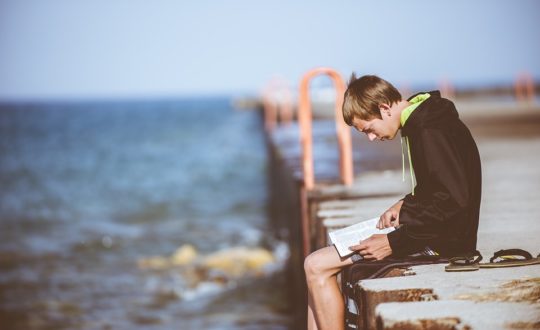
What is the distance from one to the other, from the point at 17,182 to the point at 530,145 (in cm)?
2321

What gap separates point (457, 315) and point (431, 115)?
0.84 meters

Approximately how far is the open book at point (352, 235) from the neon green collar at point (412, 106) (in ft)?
1.82

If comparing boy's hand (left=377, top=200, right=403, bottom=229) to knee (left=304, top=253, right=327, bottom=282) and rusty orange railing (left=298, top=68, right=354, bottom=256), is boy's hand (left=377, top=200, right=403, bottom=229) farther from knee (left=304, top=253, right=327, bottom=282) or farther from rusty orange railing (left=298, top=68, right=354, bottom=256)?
rusty orange railing (left=298, top=68, right=354, bottom=256)

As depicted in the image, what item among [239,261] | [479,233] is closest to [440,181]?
[479,233]

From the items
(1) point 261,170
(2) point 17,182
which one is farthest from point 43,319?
(2) point 17,182

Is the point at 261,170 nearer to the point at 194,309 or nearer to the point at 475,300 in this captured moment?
the point at 194,309

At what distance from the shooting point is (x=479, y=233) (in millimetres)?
3881

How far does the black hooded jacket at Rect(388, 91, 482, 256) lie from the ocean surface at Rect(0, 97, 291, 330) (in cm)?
452

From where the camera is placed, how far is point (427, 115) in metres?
2.62

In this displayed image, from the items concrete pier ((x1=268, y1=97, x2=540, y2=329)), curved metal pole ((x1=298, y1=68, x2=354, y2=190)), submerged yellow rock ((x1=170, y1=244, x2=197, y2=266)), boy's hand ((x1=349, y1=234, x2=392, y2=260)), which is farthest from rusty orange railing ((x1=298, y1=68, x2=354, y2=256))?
submerged yellow rock ((x1=170, y1=244, x2=197, y2=266))

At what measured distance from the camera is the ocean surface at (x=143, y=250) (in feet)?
26.0

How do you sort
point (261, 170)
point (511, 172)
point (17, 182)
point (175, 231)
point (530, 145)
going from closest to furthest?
point (511, 172)
point (530, 145)
point (175, 231)
point (261, 170)
point (17, 182)

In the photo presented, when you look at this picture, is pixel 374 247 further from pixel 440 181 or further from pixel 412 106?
pixel 412 106

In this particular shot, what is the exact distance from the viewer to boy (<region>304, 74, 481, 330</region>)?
2562 mm
